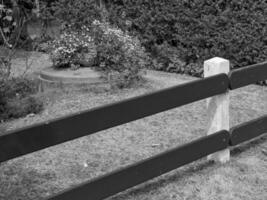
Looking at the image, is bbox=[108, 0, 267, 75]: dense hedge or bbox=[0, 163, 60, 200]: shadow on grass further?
bbox=[108, 0, 267, 75]: dense hedge

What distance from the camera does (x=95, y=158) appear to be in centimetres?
514

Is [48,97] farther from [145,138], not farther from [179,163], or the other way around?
[179,163]

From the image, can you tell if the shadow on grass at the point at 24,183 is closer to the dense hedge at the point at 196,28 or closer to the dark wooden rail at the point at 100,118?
the dark wooden rail at the point at 100,118

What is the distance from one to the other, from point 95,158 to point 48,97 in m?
2.38

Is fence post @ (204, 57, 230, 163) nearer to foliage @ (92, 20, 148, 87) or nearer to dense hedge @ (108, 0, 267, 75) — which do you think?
foliage @ (92, 20, 148, 87)

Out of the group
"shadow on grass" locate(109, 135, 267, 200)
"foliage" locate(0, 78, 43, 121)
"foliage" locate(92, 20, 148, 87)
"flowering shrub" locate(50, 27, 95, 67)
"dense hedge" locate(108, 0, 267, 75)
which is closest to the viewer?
"shadow on grass" locate(109, 135, 267, 200)

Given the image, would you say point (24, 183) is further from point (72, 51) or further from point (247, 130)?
point (72, 51)

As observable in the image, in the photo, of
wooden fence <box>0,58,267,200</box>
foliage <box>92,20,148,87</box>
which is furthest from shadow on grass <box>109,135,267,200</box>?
foliage <box>92,20,148,87</box>

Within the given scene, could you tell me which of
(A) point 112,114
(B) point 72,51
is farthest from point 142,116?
(B) point 72,51

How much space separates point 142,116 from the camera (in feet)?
13.2

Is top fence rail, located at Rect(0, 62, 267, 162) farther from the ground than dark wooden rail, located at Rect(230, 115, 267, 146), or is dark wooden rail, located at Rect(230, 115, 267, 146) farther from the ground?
top fence rail, located at Rect(0, 62, 267, 162)

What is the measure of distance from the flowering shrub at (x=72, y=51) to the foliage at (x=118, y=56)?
0.61 ft

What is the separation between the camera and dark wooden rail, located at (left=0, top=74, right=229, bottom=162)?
10.7ft

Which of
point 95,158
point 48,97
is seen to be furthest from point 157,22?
point 95,158
